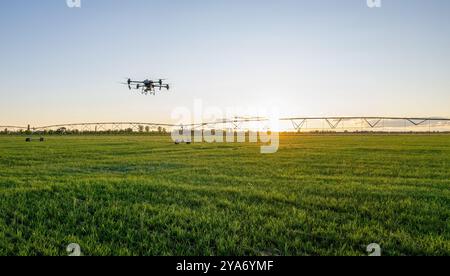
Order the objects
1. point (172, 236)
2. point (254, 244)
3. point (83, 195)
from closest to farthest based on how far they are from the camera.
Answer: point (254, 244) < point (172, 236) < point (83, 195)

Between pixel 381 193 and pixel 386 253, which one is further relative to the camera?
pixel 381 193
